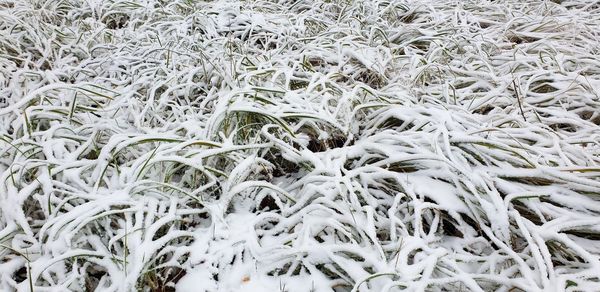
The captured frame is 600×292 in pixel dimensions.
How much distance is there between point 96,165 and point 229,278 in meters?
0.62

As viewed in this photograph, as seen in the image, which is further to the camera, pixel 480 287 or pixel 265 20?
pixel 265 20

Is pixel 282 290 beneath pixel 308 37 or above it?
beneath

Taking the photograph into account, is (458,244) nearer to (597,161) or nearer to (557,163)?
(557,163)

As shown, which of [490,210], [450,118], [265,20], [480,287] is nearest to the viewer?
[480,287]

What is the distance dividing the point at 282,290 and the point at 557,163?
947 millimetres

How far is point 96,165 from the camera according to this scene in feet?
4.49

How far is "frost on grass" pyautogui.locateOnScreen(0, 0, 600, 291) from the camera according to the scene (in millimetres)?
1100

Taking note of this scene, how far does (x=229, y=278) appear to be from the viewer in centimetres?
109

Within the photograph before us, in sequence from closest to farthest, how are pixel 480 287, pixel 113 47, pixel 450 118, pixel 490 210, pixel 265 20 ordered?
pixel 480 287, pixel 490 210, pixel 450 118, pixel 113 47, pixel 265 20

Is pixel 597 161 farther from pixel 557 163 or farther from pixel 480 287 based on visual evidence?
pixel 480 287

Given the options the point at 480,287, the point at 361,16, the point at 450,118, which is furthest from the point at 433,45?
the point at 480,287

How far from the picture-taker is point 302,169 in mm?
1478

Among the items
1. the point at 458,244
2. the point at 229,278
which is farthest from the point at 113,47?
the point at 458,244

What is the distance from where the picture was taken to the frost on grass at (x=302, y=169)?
1100 mm
